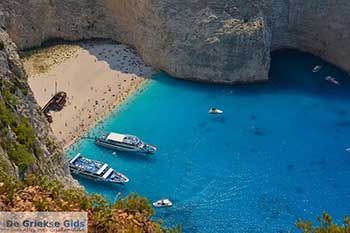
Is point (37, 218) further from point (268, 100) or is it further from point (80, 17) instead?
point (80, 17)

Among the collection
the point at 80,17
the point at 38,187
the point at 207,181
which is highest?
the point at 38,187

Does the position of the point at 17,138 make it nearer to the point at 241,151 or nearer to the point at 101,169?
the point at 101,169

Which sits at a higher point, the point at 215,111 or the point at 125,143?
the point at 215,111

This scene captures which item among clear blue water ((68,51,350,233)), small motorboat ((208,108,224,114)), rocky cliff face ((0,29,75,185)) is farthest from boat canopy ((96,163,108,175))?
small motorboat ((208,108,224,114))

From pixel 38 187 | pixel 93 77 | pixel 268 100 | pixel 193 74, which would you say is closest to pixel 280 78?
pixel 268 100

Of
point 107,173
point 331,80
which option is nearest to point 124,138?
point 107,173
